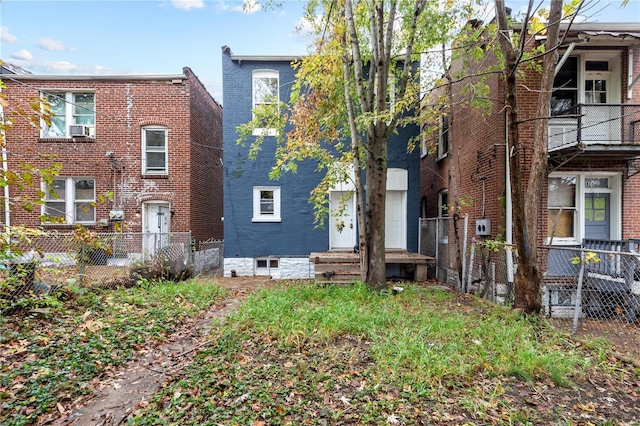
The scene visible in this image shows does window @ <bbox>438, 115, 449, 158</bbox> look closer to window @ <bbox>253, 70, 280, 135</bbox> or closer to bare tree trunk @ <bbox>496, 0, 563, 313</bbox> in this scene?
bare tree trunk @ <bbox>496, 0, 563, 313</bbox>

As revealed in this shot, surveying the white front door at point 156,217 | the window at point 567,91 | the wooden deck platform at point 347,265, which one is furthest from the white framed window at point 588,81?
the white front door at point 156,217

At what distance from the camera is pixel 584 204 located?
8.38 meters

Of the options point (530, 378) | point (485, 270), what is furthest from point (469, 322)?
point (485, 270)

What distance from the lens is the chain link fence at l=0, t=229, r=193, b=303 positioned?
17.2ft

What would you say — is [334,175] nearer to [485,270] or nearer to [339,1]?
[339,1]

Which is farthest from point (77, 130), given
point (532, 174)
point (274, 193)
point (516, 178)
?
point (532, 174)

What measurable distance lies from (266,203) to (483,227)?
6731 millimetres

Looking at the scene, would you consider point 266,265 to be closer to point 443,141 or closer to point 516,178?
point 443,141

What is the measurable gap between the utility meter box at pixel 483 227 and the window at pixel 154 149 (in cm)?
1075

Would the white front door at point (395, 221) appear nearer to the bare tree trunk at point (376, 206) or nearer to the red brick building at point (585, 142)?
the red brick building at point (585, 142)

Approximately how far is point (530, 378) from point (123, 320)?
236 inches

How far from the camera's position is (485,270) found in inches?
324

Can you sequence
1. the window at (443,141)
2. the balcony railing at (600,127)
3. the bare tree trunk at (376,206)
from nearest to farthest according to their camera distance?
the bare tree trunk at (376,206)
the balcony railing at (600,127)
the window at (443,141)

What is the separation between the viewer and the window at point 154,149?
12.0m
